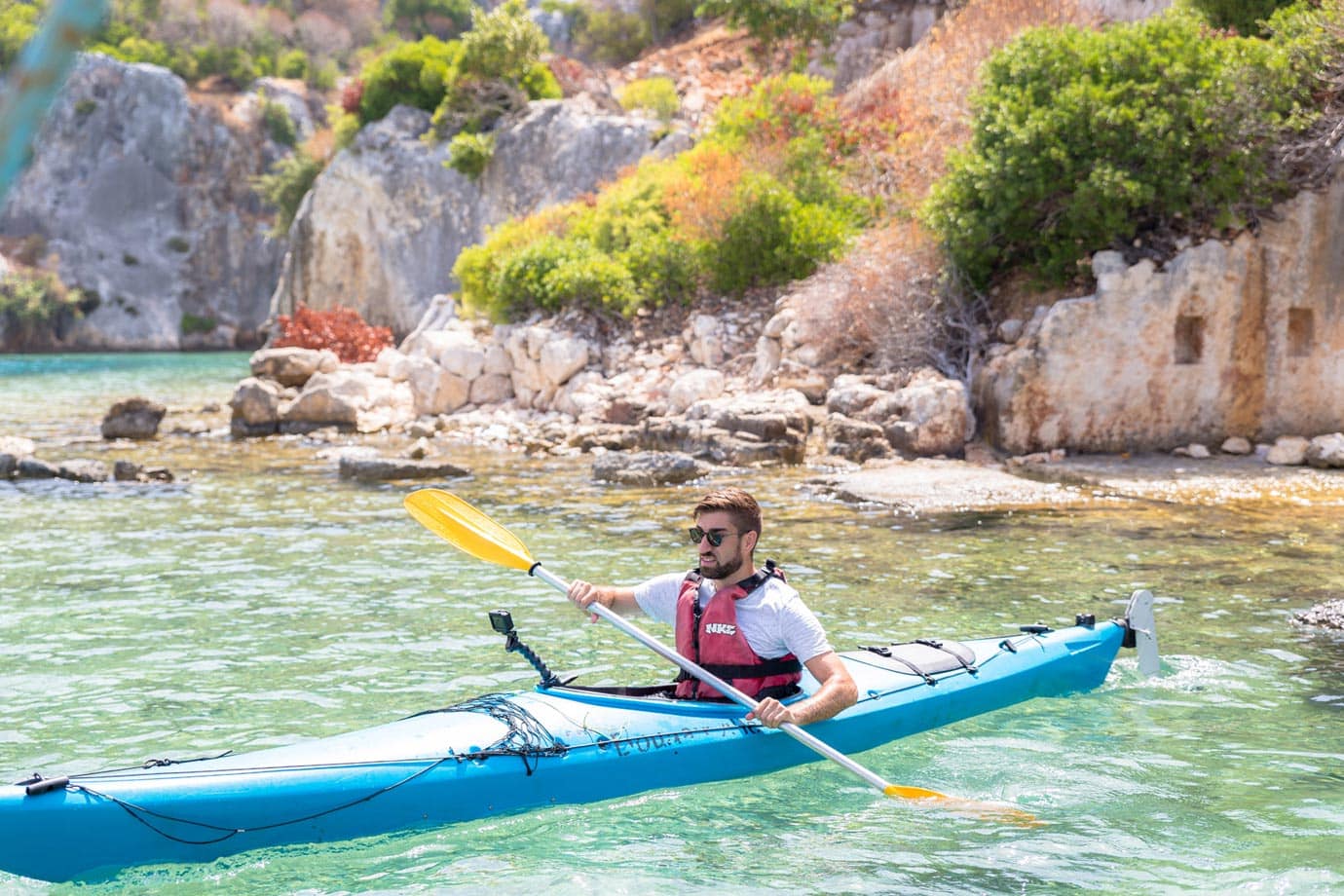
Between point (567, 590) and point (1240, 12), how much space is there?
1211cm

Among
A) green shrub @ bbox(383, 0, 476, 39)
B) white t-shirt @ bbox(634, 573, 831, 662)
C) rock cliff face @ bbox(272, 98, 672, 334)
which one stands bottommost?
white t-shirt @ bbox(634, 573, 831, 662)

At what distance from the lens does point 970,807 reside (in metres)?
4.45

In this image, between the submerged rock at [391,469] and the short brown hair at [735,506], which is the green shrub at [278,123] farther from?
the short brown hair at [735,506]

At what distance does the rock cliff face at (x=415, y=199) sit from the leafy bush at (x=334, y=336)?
16.4 feet

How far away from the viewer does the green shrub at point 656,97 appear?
81.3ft

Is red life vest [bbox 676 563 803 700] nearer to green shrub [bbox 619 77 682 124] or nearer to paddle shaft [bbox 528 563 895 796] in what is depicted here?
paddle shaft [bbox 528 563 895 796]

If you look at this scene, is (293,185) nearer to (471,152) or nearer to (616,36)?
(471,152)

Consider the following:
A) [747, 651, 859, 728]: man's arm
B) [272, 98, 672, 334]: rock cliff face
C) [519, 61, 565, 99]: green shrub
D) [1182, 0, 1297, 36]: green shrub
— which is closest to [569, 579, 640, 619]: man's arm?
[747, 651, 859, 728]: man's arm

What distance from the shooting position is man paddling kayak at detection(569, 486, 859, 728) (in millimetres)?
4566

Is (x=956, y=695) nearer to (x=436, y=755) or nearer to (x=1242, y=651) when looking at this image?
(x=1242, y=651)

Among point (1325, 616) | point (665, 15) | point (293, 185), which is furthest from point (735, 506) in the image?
point (293, 185)

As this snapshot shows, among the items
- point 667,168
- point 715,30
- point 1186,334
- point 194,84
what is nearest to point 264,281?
point 194,84

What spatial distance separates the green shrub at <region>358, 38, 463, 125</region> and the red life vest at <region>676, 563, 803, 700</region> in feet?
80.8

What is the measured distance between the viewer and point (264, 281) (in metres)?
43.0
